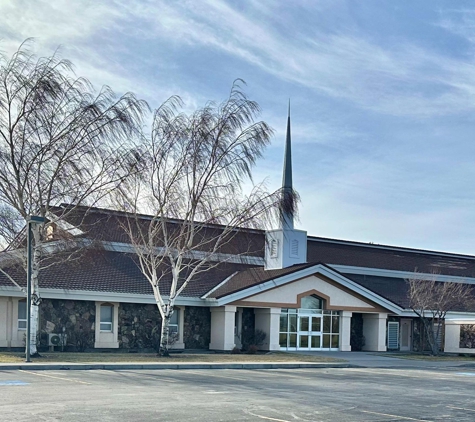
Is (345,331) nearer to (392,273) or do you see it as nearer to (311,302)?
(311,302)

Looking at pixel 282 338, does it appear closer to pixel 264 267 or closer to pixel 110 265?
pixel 264 267

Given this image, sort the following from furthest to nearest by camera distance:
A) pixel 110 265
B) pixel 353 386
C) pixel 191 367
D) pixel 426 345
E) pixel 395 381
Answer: pixel 426 345
pixel 110 265
pixel 191 367
pixel 395 381
pixel 353 386

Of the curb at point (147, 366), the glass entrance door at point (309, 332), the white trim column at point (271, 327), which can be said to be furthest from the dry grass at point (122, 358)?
the glass entrance door at point (309, 332)

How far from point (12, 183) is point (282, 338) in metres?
16.4

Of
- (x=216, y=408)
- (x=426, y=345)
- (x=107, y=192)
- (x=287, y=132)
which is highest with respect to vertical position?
(x=287, y=132)

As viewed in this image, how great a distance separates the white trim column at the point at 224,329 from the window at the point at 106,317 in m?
5.09

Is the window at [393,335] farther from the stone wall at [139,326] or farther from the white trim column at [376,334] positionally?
the stone wall at [139,326]

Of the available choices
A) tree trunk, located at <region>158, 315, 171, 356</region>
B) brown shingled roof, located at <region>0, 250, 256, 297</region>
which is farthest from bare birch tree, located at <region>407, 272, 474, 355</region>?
tree trunk, located at <region>158, 315, 171, 356</region>

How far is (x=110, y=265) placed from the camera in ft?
111

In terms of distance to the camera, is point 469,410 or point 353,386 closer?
point 469,410

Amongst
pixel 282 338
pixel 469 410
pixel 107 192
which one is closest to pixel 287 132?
pixel 282 338

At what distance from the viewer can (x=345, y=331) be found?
37094 millimetres

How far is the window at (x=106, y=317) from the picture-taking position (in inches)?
1246

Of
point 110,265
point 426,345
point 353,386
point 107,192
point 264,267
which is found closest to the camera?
point 353,386
